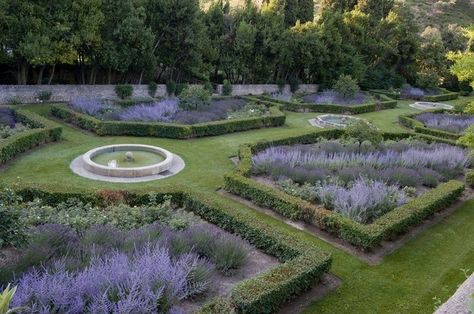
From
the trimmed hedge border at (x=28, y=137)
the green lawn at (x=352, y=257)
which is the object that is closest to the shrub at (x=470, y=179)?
the green lawn at (x=352, y=257)

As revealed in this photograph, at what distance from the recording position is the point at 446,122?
941 inches

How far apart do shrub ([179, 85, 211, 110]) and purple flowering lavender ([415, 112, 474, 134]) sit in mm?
12446

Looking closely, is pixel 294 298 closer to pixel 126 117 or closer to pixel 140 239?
pixel 140 239

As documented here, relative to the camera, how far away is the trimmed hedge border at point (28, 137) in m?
13.5

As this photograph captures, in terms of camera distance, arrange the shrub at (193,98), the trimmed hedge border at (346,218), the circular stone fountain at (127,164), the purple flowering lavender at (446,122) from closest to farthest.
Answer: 1. the trimmed hedge border at (346,218)
2. the circular stone fountain at (127,164)
3. the purple flowering lavender at (446,122)
4. the shrub at (193,98)

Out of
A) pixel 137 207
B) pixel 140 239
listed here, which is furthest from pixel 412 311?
pixel 137 207

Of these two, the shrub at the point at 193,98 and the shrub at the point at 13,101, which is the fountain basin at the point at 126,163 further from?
the shrub at the point at 13,101

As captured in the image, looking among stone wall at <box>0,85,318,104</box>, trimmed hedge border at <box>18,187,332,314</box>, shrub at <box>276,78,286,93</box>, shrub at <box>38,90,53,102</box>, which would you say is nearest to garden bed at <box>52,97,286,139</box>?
shrub at <box>38,90,53,102</box>

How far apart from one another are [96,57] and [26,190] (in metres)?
18.0

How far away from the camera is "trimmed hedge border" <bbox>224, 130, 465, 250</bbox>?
9.04 m

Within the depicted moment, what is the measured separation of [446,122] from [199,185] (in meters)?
17.4

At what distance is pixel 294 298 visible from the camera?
7094 mm

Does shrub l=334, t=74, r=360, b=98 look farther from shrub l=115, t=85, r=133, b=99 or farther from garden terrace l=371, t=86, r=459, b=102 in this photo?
shrub l=115, t=85, r=133, b=99

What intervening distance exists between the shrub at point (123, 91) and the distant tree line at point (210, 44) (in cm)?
140
